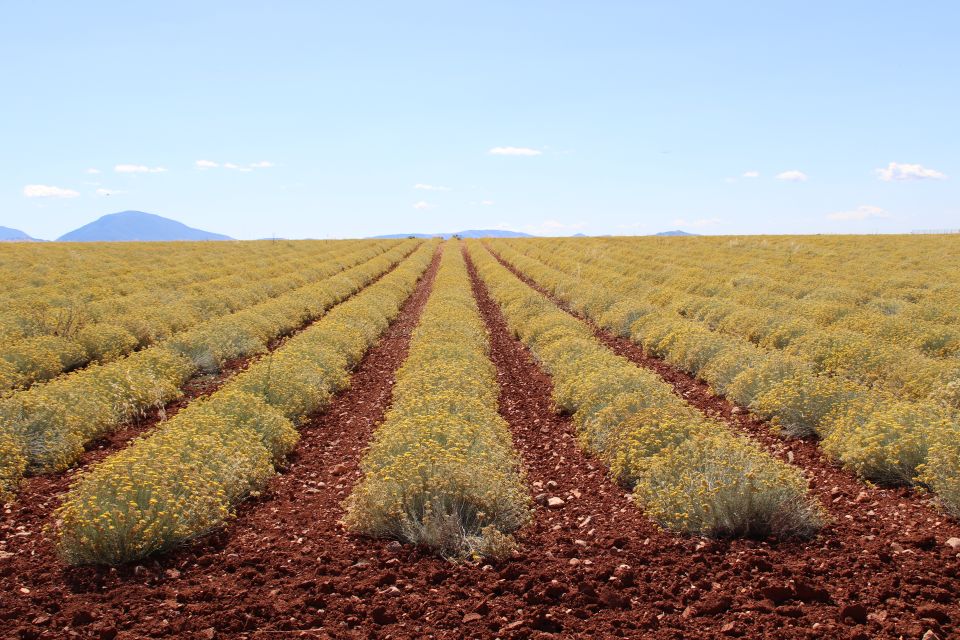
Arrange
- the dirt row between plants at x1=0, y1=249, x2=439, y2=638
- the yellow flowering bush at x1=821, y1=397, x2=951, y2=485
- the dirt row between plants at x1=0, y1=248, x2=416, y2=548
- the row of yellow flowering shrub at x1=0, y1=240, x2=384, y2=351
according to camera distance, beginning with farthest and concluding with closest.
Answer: the row of yellow flowering shrub at x1=0, y1=240, x2=384, y2=351, the yellow flowering bush at x1=821, y1=397, x2=951, y2=485, the dirt row between plants at x1=0, y1=248, x2=416, y2=548, the dirt row between plants at x1=0, y1=249, x2=439, y2=638

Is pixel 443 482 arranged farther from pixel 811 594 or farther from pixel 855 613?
pixel 855 613

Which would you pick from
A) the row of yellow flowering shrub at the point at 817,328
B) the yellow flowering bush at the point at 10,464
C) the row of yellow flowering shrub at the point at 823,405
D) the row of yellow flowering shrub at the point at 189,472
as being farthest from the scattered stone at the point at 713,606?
the yellow flowering bush at the point at 10,464

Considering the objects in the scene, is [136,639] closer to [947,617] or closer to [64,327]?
[947,617]

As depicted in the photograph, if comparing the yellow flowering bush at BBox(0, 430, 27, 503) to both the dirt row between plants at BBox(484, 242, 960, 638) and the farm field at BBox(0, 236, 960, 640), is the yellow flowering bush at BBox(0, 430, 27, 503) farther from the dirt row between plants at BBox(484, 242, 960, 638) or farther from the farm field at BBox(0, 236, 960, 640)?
the dirt row between plants at BBox(484, 242, 960, 638)

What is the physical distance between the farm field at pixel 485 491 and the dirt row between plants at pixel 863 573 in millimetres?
23

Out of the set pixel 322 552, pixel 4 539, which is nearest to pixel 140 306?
pixel 4 539

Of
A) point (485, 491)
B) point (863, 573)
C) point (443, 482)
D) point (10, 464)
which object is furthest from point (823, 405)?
point (10, 464)

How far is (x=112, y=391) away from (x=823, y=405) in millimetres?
10435

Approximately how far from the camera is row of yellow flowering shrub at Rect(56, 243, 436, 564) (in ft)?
17.8

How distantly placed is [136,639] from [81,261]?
3662cm

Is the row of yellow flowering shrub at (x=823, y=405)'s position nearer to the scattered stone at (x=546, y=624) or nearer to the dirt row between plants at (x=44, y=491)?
the scattered stone at (x=546, y=624)

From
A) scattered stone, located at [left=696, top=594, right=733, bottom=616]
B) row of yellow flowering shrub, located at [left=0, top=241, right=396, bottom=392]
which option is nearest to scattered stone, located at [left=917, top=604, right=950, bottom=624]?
scattered stone, located at [left=696, top=594, right=733, bottom=616]

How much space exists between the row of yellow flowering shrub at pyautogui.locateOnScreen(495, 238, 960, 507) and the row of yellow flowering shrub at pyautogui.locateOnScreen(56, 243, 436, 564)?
6.69 metres

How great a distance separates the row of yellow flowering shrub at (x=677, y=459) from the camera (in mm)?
5684
